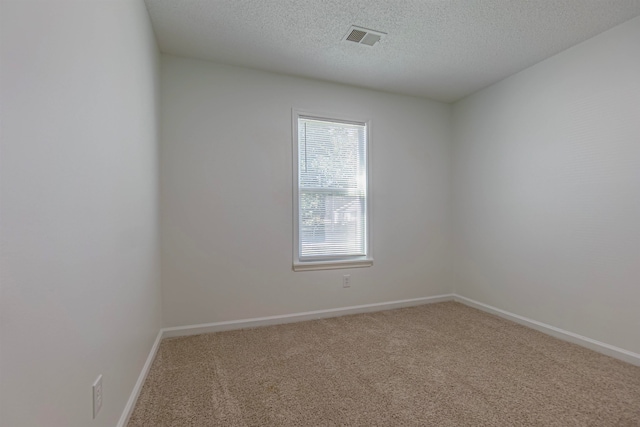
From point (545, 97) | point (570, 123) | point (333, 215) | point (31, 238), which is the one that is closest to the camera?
point (31, 238)

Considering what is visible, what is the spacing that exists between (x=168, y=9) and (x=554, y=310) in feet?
12.9

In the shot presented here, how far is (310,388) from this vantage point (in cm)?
187

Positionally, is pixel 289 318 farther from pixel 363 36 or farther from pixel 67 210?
pixel 363 36

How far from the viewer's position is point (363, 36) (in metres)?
2.43

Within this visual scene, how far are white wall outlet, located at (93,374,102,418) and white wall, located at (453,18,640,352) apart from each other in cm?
332

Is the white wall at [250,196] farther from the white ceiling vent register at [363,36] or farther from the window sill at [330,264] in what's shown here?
the white ceiling vent register at [363,36]

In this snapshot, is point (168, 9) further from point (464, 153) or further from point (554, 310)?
point (554, 310)

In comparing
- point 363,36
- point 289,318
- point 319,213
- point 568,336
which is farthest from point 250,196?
point 568,336

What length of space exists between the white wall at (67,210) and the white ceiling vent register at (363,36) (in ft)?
4.93

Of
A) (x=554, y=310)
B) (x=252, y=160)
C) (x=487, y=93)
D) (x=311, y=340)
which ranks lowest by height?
(x=311, y=340)

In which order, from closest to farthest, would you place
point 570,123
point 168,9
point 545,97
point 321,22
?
point 168,9, point 321,22, point 570,123, point 545,97

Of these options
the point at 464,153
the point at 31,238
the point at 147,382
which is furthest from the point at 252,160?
the point at 464,153

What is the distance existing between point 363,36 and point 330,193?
1487mm

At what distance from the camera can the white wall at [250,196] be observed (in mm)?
2719
